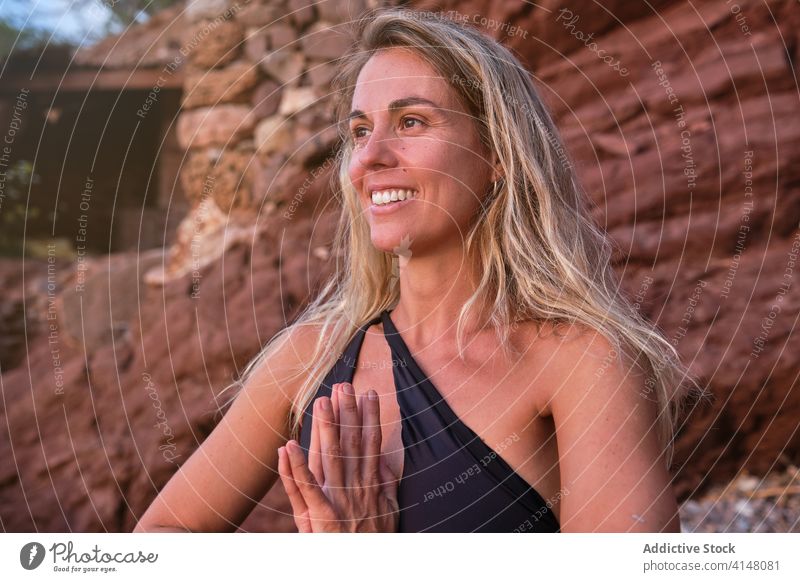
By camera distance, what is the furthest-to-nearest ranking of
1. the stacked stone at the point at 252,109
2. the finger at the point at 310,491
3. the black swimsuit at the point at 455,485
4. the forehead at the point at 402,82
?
the stacked stone at the point at 252,109 < the forehead at the point at 402,82 < the black swimsuit at the point at 455,485 < the finger at the point at 310,491

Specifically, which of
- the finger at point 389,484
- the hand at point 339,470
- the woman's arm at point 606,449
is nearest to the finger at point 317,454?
the hand at point 339,470

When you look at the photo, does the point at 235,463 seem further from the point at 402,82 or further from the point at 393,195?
the point at 402,82

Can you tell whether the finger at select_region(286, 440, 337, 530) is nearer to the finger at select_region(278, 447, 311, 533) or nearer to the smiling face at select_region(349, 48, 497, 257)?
the finger at select_region(278, 447, 311, 533)

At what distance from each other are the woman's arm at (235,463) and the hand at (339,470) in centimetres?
26

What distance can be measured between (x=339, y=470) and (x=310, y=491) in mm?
60

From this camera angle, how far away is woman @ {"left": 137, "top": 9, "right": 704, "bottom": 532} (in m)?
1.27

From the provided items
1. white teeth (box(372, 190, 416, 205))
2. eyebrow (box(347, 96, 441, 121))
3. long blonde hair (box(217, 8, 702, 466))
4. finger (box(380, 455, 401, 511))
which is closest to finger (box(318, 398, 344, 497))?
finger (box(380, 455, 401, 511))

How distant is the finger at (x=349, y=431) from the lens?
126 centimetres

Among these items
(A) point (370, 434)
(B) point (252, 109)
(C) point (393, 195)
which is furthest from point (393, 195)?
(B) point (252, 109)

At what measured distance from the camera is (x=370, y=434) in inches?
50.5

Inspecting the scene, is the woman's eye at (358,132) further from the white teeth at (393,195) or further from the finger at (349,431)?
the finger at (349,431)

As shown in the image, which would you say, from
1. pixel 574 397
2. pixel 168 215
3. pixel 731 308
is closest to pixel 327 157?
pixel 168 215

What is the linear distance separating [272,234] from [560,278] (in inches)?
65.1

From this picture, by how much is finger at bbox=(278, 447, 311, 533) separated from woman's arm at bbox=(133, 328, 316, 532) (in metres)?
0.26
